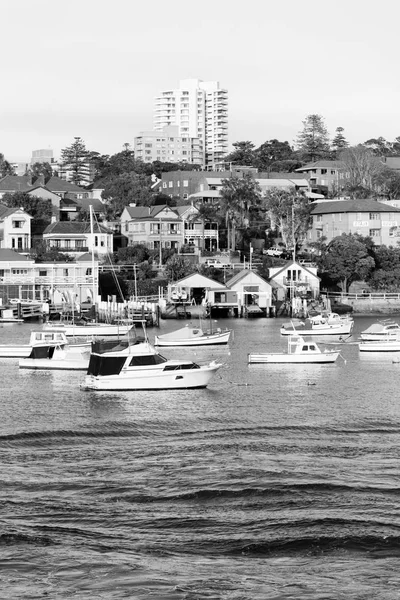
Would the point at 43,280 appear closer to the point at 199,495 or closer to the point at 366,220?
the point at 366,220

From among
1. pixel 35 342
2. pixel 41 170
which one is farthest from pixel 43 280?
pixel 41 170

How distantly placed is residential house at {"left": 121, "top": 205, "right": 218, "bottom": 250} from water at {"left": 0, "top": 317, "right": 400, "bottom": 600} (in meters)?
73.8

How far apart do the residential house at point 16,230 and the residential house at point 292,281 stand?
89.1 feet

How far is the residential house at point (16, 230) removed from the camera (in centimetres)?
11619

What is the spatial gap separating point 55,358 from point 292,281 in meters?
52.3

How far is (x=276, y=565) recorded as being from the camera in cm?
2530

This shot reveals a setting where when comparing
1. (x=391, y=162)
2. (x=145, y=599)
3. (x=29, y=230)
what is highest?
(x=391, y=162)

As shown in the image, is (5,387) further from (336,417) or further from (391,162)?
(391,162)

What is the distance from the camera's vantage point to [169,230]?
404 feet

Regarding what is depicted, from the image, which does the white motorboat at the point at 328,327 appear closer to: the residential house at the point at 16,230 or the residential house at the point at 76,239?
the residential house at the point at 76,239

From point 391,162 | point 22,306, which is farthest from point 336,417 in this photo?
point 391,162

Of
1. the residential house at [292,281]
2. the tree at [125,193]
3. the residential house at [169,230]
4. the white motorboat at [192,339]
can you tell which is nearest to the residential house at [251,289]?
the residential house at [292,281]

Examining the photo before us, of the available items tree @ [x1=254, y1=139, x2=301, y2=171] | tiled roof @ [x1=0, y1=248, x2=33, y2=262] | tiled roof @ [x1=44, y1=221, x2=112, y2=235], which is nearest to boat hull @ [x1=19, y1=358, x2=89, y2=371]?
tiled roof @ [x1=0, y1=248, x2=33, y2=262]

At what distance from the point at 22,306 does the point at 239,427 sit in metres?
62.7
